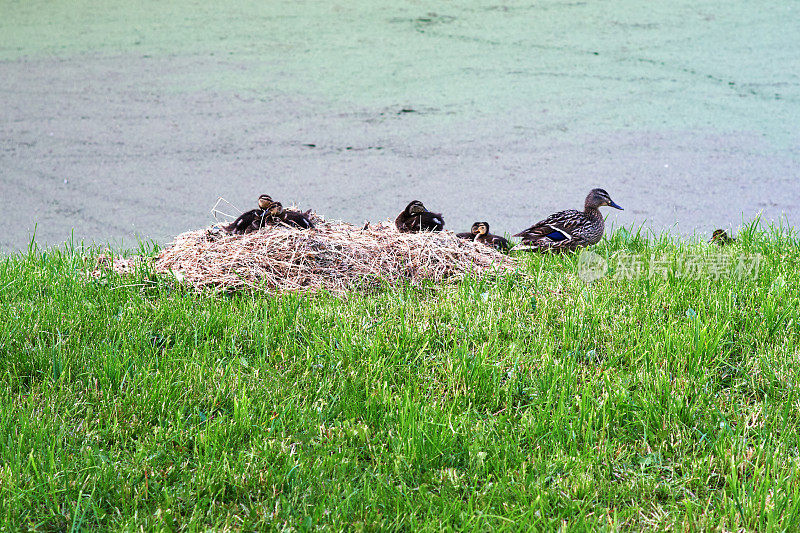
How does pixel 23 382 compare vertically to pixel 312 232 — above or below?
below

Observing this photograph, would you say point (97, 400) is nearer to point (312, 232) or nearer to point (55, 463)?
point (55, 463)

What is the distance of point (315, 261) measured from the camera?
3.68 meters

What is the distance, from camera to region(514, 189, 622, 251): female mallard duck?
13.9ft

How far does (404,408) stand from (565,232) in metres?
2.32

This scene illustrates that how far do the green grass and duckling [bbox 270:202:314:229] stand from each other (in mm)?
748

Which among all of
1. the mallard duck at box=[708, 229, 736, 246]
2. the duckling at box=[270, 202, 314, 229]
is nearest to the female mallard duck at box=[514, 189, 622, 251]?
the mallard duck at box=[708, 229, 736, 246]

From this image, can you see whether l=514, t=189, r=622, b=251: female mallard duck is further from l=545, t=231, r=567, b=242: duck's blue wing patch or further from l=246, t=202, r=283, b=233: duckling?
l=246, t=202, r=283, b=233: duckling

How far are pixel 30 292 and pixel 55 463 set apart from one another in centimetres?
156

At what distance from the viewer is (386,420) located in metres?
2.28

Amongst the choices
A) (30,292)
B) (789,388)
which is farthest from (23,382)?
(789,388)

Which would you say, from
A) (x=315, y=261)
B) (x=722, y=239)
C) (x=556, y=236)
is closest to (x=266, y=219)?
(x=315, y=261)

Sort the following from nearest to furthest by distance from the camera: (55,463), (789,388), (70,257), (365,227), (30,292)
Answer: (55,463) → (789,388) → (30,292) → (70,257) → (365,227)

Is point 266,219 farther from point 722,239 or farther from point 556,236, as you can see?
point 722,239

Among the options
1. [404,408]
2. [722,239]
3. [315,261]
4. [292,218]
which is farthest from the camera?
[722,239]
